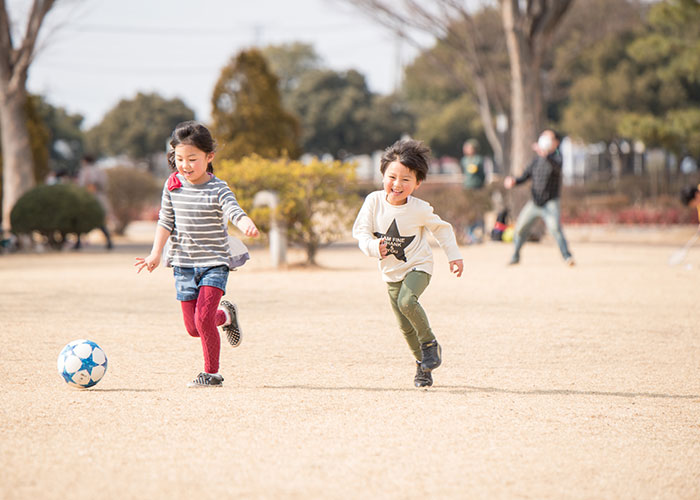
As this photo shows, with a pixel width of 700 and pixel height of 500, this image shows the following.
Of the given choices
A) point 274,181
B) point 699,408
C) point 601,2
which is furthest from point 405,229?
point 601,2

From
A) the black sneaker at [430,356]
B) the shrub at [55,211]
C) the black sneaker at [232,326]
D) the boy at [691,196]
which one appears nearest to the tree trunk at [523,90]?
the boy at [691,196]

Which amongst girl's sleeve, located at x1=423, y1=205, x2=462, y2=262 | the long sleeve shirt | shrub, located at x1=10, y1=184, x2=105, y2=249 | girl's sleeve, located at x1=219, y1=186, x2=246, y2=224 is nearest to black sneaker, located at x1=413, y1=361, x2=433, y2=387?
girl's sleeve, located at x1=423, y1=205, x2=462, y2=262

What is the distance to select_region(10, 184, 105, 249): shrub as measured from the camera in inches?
727

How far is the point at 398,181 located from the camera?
5.66 meters

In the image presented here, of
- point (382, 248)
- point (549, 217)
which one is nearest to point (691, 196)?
point (549, 217)

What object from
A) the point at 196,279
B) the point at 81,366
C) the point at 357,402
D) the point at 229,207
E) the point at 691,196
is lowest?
the point at 357,402

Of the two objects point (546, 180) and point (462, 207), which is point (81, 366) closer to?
point (546, 180)

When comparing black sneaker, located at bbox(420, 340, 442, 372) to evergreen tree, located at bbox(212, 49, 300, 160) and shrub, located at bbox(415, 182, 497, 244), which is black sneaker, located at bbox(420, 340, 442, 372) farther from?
evergreen tree, located at bbox(212, 49, 300, 160)

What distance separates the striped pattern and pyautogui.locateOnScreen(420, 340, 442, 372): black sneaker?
1.28 metres

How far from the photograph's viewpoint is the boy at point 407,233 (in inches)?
224

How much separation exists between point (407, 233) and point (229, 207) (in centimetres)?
107

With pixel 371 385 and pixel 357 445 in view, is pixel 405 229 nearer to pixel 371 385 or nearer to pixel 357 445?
pixel 371 385

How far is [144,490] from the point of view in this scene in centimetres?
368

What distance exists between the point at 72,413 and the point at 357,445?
1.63m
